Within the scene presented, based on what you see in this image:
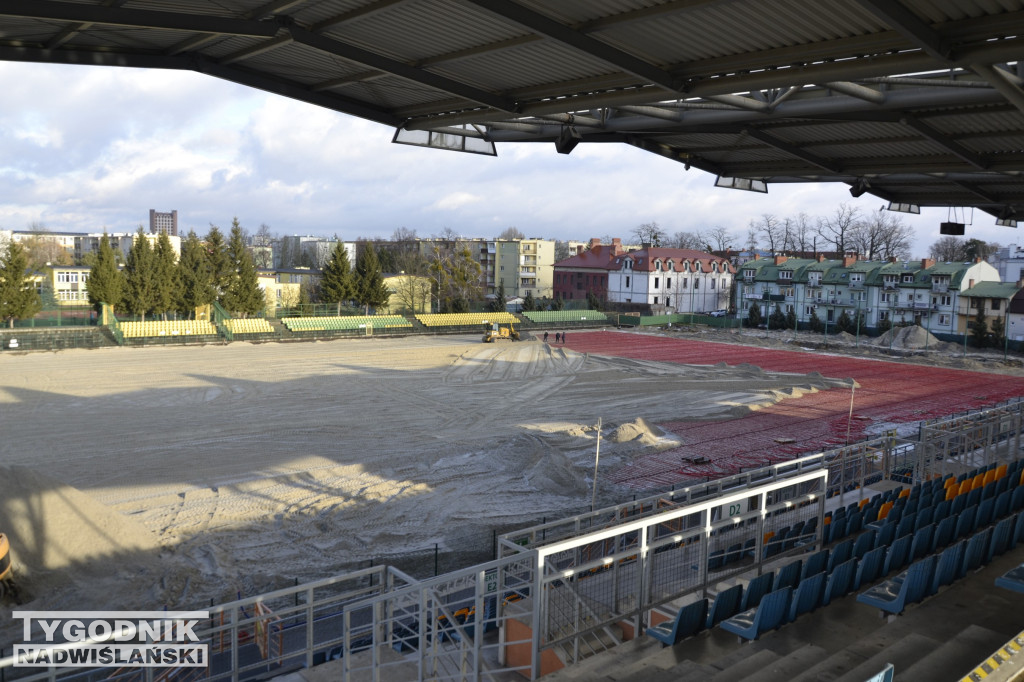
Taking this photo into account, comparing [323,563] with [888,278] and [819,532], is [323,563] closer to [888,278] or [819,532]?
[819,532]

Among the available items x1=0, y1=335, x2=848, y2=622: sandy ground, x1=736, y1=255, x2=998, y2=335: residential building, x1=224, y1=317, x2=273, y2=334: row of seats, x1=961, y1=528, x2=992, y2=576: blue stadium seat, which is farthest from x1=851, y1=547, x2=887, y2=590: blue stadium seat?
x1=736, y1=255, x2=998, y2=335: residential building

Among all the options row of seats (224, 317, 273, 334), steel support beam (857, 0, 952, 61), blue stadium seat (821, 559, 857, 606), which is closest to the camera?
steel support beam (857, 0, 952, 61)

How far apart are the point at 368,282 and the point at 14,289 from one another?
25.2m

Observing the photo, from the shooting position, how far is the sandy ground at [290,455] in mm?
14023

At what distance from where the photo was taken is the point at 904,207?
26.0 meters

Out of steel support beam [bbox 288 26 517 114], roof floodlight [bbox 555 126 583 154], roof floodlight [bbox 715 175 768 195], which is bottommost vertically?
roof floodlight [bbox 715 175 768 195]

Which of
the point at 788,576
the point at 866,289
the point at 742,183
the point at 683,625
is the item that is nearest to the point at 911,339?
the point at 866,289

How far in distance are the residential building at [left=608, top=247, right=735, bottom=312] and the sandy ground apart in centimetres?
4219

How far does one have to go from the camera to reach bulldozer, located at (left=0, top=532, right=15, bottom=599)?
12070 mm

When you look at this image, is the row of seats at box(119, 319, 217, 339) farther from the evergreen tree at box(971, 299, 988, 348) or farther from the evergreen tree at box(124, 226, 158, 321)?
the evergreen tree at box(971, 299, 988, 348)

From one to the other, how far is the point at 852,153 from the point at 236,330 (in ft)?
143

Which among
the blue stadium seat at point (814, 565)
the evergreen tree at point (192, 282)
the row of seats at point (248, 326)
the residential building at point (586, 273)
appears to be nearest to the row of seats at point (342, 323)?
the row of seats at point (248, 326)

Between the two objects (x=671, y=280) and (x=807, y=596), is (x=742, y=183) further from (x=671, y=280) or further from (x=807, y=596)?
(x=671, y=280)

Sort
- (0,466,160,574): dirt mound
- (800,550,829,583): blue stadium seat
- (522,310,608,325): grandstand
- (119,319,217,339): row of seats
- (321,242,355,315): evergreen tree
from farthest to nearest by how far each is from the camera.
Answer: (522,310,608,325): grandstand
(321,242,355,315): evergreen tree
(119,319,217,339): row of seats
(0,466,160,574): dirt mound
(800,550,829,583): blue stadium seat
